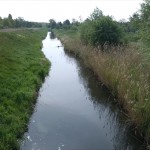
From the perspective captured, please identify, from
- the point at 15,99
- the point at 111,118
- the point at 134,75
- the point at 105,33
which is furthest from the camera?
the point at 105,33

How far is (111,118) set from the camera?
11.7m

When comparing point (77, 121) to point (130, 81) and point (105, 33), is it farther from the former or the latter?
point (105, 33)

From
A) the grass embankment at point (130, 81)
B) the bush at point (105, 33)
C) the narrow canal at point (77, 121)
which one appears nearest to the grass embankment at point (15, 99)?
the narrow canal at point (77, 121)

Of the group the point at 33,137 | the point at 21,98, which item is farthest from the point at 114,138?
the point at 21,98

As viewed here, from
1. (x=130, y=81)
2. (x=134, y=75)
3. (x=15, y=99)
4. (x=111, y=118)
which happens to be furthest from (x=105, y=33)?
(x=15, y=99)

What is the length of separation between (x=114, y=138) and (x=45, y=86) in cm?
741

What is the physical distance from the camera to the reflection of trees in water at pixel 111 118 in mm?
Answer: 9555

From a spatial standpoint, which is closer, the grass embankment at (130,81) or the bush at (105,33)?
the grass embankment at (130,81)

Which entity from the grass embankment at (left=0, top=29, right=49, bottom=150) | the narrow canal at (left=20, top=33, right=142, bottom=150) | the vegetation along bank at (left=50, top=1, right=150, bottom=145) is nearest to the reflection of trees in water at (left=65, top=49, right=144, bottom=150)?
the narrow canal at (left=20, top=33, right=142, bottom=150)

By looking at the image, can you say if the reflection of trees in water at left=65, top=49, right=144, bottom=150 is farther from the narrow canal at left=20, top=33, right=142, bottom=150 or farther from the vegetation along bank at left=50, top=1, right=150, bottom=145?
the vegetation along bank at left=50, top=1, right=150, bottom=145

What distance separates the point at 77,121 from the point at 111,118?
1.36 m

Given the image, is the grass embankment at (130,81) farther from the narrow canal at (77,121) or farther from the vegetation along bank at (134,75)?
the narrow canal at (77,121)

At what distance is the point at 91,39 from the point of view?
2667cm

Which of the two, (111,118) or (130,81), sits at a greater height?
(130,81)
